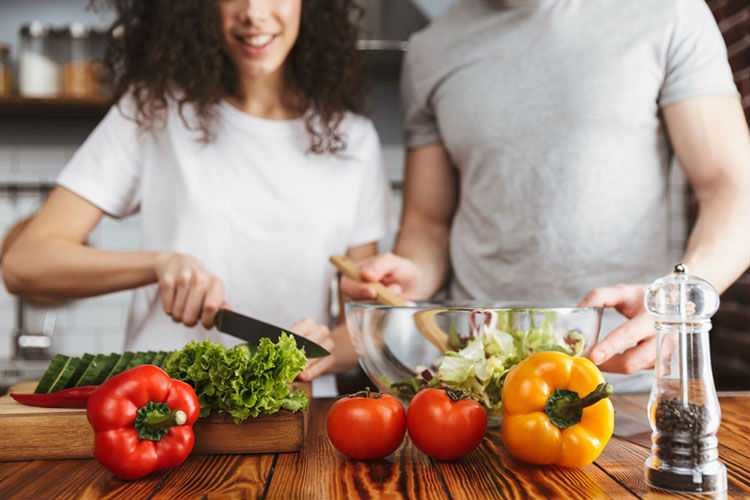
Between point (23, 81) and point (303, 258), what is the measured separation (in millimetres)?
1820

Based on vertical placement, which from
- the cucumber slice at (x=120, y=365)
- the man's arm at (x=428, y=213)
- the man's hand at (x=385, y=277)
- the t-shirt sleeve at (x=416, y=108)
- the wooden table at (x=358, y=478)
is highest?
the t-shirt sleeve at (x=416, y=108)

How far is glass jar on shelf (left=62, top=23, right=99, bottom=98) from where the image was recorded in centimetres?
286

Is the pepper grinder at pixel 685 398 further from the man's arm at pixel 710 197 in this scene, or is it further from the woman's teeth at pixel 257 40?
the woman's teeth at pixel 257 40

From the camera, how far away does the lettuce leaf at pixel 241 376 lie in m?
0.95

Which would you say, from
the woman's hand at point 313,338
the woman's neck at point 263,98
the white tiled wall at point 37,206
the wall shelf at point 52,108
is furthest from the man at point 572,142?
the white tiled wall at point 37,206

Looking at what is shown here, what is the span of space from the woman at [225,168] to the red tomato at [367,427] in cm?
61

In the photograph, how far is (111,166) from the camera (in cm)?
163

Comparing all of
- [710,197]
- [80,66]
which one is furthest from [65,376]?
[80,66]

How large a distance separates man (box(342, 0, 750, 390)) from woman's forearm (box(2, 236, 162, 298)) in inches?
17.1

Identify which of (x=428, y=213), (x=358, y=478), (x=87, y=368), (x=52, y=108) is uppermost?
(x=52, y=108)

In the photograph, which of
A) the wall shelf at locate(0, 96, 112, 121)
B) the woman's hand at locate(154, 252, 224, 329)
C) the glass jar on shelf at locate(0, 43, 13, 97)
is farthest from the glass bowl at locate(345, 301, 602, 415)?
the glass jar on shelf at locate(0, 43, 13, 97)

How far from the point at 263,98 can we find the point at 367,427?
42.5 inches

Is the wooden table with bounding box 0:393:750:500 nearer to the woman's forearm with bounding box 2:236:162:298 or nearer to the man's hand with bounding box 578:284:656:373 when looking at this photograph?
the man's hand with bounding box 578:284:656:373

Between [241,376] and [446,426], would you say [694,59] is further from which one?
[241,376]
